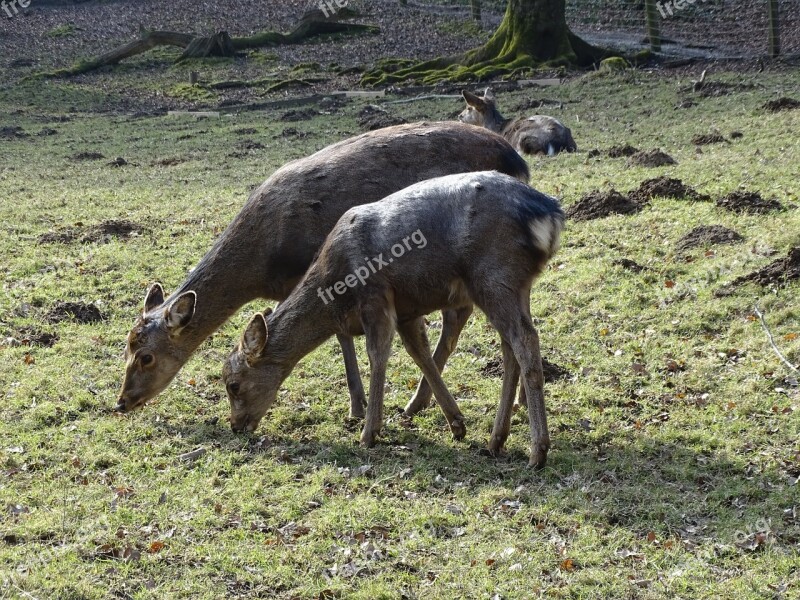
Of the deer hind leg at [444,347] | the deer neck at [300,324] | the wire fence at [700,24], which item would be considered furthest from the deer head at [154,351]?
the wire fence at [700,24]

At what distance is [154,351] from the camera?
8016mm

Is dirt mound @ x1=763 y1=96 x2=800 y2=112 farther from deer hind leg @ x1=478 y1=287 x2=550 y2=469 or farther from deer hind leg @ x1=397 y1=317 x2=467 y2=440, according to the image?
deer hind leg @ x1=478 y1=287 x2=550 y2=469

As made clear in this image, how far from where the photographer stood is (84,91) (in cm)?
2666

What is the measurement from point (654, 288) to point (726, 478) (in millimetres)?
3434

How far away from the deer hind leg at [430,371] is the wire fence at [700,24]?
16.8 meters

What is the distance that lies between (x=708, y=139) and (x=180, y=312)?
9561 mm

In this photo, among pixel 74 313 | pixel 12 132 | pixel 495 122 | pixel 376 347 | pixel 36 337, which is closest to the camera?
pixel 376 347

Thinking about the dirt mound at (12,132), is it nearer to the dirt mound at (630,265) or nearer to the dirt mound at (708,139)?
the dirt mound at (708,139)

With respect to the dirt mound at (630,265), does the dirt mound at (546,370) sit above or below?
below

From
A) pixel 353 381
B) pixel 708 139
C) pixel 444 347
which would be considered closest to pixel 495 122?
pixel 708 139

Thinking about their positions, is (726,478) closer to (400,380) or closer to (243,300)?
(400,380)

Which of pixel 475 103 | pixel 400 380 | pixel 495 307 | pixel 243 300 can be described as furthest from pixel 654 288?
pixel 475 103

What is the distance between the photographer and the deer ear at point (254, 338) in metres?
7.46

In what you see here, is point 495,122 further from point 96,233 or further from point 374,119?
point 96,233
